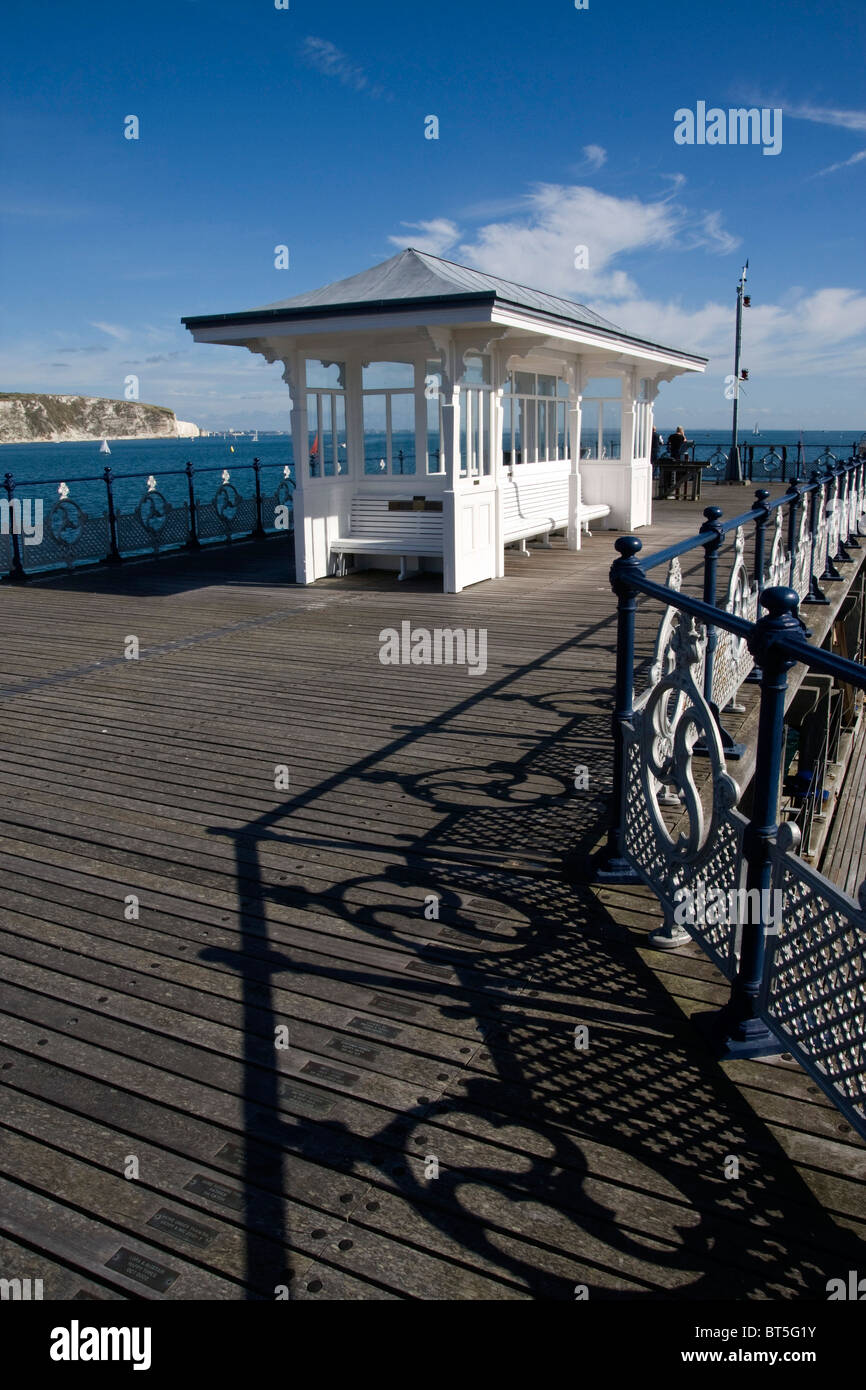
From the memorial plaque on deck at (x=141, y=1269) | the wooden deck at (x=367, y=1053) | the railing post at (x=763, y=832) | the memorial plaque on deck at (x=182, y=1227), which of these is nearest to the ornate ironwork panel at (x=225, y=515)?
the wooden deck at (x=367, y=1053)

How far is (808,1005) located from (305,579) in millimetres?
10231

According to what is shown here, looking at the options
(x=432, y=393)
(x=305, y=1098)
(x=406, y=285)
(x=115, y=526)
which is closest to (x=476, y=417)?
(x=432, y=393)

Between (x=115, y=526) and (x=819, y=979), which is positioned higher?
(x=115, y=526)

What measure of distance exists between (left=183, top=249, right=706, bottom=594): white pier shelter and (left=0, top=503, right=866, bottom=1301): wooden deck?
5.73m

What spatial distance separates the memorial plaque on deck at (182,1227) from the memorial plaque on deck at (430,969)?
1.25 m

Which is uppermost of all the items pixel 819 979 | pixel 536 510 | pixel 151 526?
pixel 536 510

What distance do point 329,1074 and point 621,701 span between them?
1896 mm

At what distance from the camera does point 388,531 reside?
1254 centimetres

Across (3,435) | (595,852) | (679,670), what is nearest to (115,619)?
(595,852)

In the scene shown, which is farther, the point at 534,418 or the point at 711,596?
the point at 534,418

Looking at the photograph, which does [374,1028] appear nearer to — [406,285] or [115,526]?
[406,285]

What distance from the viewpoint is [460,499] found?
11383 millimetres

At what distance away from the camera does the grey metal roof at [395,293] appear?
33.1 ft

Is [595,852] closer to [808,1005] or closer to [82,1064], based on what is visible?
[808,1005]
